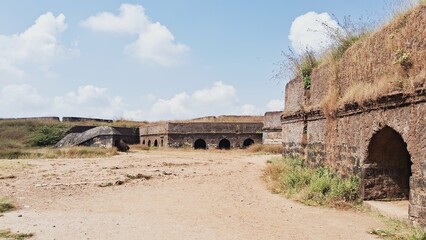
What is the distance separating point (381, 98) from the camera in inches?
269

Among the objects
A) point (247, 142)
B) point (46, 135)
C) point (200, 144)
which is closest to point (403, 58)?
point (247, 142)

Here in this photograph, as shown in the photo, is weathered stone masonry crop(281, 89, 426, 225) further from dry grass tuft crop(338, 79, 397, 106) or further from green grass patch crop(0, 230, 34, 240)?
green grass patch crop(0, 230, 34, 240)

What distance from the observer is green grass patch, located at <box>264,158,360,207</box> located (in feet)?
25.1

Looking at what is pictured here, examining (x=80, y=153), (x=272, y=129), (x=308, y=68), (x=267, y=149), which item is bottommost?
(x=80, y=153)

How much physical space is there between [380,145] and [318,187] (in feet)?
4.68

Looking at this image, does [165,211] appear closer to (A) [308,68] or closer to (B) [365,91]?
(B) [365,91]

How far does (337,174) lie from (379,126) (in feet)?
6.63

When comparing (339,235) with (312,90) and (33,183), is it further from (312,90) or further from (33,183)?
(33,183)

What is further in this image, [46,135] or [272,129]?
[46,135]

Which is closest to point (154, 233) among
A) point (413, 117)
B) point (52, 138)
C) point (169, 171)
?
point (413, 117)

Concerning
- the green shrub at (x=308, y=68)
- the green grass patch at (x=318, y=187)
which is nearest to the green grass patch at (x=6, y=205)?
the green grass patch at (x=318, y=187)

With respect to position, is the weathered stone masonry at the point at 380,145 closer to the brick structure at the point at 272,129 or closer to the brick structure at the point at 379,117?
the brick structure at the point at 379,117

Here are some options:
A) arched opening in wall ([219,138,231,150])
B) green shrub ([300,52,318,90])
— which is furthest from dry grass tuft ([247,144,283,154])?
green shrub ([300,52,318,90])

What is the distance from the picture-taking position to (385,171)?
296 inches
